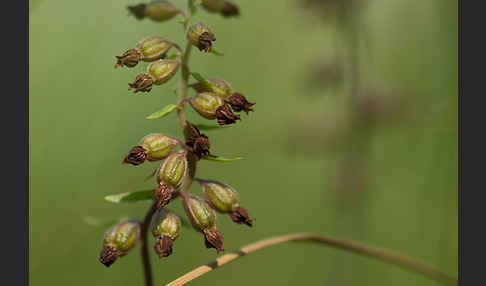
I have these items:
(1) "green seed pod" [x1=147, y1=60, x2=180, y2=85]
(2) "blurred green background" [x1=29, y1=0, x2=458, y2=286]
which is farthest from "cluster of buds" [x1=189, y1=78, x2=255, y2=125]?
(2) "blurred green background" [x1=29, y1=0, x2=458, y2=286]

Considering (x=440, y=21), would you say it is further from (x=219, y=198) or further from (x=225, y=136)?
(x=219, y=198)

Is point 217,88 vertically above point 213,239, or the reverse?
point 217,88

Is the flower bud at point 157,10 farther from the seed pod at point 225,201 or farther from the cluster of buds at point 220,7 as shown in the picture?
the seed pod at point 225,201

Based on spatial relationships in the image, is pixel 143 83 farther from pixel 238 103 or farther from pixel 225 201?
pixel 225 201

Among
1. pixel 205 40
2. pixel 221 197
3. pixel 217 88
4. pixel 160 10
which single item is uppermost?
pixel 160 10

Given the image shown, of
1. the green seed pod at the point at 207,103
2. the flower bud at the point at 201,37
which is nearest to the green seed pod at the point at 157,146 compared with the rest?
the green seed pod at the point at 207,103

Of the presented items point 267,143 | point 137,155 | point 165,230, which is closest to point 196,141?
point 137,155

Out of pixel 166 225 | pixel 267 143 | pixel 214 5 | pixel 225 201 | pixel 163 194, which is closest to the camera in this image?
pixel 163 194

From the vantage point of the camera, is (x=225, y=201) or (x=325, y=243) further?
(x=325, y=243)
